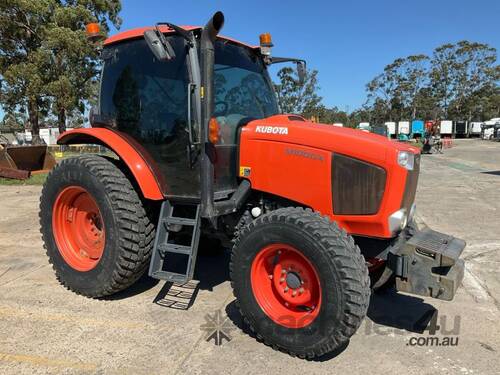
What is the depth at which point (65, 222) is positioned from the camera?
4047 mm

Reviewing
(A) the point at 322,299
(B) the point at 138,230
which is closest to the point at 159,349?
(B) the point at 138,230

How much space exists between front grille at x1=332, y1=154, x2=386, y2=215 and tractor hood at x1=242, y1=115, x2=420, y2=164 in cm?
6

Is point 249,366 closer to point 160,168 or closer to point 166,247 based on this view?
point 166,247

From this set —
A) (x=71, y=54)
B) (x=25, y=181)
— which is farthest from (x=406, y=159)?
(x=71, y=54)

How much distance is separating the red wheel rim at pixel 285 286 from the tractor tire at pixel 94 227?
1058 millimetres

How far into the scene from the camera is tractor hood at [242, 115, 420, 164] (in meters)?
2.83

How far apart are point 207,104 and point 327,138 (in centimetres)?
89

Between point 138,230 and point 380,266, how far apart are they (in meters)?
1.92

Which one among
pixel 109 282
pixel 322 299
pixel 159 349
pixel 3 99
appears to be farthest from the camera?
pixel 3 99

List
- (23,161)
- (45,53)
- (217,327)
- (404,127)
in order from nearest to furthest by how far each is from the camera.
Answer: (217,327), (23,161), (45,53), (404,127)

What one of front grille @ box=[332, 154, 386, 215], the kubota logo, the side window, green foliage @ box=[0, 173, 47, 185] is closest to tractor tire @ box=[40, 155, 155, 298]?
the side window

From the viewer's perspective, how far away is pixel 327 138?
2.97 meters

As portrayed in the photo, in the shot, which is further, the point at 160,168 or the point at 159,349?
the point at 160,168

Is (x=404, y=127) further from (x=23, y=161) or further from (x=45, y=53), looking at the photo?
(x=23, y=161)
